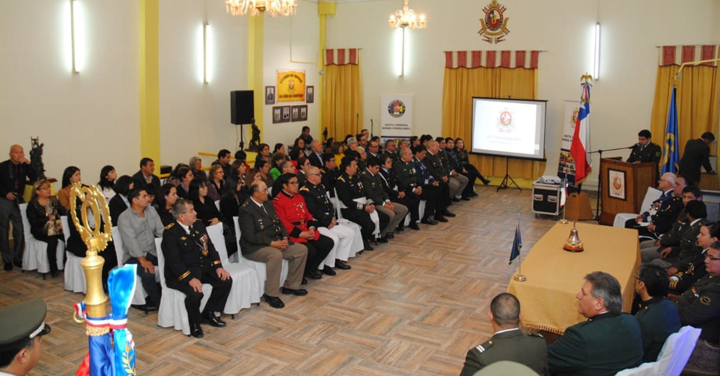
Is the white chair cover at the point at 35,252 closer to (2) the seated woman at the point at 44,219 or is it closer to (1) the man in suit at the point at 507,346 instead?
(2) the seated woman at the point at 44,219

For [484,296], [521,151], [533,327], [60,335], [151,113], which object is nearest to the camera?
[533,327]

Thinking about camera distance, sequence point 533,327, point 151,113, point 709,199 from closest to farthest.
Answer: point 533,327
point 709,199
point 151,113

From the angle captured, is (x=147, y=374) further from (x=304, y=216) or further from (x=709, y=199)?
(x=709, y=199)

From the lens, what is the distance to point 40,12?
312 inches

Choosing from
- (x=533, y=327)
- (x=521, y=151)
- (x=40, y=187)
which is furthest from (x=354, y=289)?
(x=521, y=151)

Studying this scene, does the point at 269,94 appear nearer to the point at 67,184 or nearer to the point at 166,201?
the point at 67,184

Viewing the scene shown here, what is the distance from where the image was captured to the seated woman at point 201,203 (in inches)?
258

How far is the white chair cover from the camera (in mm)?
6598

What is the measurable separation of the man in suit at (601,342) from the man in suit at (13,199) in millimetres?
5932

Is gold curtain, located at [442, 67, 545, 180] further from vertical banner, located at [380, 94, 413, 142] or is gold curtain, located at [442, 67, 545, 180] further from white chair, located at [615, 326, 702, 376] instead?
white chair, located at [615, 326, 702, 376]

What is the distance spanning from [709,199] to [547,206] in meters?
2.49

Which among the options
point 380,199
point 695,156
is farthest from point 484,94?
point 380,199

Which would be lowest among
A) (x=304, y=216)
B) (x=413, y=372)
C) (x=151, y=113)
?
(x=413, y=372)

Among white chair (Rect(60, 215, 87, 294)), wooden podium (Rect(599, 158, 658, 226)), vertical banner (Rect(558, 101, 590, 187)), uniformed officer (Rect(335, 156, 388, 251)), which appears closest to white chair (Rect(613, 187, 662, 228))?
wooden podium (Rect(599, 158, 658, 226))
